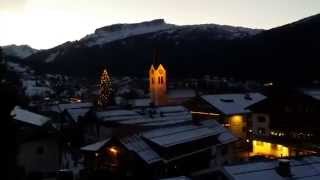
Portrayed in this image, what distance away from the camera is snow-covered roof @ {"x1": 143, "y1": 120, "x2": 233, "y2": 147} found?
4142 cm

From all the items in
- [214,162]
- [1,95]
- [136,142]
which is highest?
[1,95]

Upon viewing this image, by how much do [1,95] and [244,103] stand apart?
54537 millimetres

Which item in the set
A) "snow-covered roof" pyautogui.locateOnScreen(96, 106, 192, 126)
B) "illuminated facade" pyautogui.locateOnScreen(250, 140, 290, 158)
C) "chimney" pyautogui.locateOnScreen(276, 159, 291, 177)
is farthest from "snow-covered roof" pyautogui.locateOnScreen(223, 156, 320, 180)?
"snow-covered roof" pyautogui.locateOnScreen(96, 106, 192, 126)

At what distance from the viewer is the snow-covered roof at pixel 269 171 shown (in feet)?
84.9

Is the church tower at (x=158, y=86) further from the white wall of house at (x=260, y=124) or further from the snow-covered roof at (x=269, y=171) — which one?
the snow-covered roof at (x=269, y=171)

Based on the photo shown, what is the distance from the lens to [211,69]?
19025 centimetres

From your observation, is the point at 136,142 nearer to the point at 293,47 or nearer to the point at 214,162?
the point at 214,162

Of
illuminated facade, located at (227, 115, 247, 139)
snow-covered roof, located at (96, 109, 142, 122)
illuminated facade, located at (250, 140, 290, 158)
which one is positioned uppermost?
snow-covered roof, located at (96, 109, 142, 122)

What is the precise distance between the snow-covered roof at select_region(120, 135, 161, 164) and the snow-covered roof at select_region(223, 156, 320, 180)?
41.6 feet

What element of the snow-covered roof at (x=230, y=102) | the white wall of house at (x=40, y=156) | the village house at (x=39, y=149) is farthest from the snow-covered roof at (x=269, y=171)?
the snow-covered roof at (x=230, y=102)

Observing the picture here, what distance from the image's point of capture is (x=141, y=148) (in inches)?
1578

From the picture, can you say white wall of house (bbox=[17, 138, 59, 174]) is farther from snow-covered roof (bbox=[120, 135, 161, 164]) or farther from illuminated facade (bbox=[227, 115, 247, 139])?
illuminated facade (bbox=[227, 115, 247, 139])

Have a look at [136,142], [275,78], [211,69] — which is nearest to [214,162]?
[136,142]

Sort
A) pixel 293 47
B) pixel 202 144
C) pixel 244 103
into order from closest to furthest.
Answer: pixel 202 144
pixel 244 103
pixel 293 47
